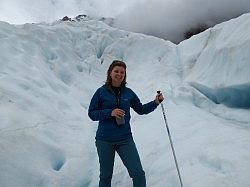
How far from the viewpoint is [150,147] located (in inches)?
263

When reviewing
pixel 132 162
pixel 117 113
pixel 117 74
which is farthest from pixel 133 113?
pixel 117 113

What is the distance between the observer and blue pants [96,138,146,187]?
430cm

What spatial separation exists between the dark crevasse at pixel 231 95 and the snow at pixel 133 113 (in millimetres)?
22

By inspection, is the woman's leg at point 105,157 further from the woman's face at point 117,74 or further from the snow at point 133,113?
the snow at point 133,113

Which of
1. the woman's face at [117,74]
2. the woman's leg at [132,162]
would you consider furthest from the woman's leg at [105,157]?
the woman's face at [117,74]

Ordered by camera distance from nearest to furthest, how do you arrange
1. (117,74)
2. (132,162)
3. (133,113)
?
(132,162) → (117,74) → (133,113)

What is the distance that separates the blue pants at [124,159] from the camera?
4.30 metres

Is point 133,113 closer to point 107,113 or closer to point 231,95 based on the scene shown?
point 231,95

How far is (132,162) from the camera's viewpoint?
4.32m

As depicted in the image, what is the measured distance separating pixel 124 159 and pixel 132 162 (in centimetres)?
10

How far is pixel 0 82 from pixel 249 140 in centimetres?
488

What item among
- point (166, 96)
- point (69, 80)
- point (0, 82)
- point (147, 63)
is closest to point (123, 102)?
point (0, 82)

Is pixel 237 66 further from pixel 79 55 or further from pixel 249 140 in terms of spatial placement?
pixel 79 55

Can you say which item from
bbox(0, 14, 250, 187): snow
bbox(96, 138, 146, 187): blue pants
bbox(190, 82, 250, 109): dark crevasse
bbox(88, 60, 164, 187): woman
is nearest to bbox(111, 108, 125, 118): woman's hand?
bbox(88, 60, 164, 187): woman
